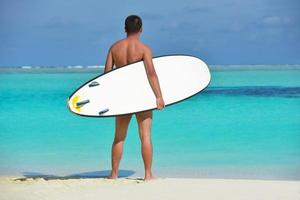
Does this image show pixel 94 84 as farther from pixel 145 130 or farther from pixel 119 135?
pixel 145 130

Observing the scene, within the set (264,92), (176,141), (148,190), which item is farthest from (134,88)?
(264,92)

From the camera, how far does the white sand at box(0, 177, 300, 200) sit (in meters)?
4.66

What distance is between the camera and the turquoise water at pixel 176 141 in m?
7.04

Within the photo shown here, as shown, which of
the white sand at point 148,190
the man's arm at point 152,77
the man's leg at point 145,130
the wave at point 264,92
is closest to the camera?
the white sand at point 148,190

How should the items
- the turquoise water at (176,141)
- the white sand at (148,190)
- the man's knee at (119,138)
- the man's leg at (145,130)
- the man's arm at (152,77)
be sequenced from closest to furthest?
the white sand at (148,190) → the man's arm at (152,77) → the man's leg at (145,130) → the man's knee at (119,138) → the turquoise water at (176,141)

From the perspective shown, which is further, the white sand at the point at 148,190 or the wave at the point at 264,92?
the wave at the point at 264,92

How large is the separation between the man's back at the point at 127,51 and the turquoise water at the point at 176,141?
5.78 feet

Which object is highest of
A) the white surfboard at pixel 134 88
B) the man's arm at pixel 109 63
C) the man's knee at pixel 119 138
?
the man's arm at pixel 109 63

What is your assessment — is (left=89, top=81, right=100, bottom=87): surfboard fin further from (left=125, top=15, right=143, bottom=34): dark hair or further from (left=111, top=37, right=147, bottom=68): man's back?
(left=125, top=15, right=143, bottom=34): dark hair

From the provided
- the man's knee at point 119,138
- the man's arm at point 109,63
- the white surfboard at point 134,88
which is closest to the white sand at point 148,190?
A: the man's knee at point 119,138

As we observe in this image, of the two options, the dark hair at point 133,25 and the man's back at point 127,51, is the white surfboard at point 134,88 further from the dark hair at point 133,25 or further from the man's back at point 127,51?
the dark hair at point 133,25

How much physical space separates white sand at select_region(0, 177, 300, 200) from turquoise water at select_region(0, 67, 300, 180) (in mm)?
1498

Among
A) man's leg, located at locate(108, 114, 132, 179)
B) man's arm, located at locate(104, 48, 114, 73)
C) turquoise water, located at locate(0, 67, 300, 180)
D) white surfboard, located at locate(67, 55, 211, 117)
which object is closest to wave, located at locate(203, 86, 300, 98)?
turquoise water, located at locate(0, 67, 300, 180)

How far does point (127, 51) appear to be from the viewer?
5.16 m
